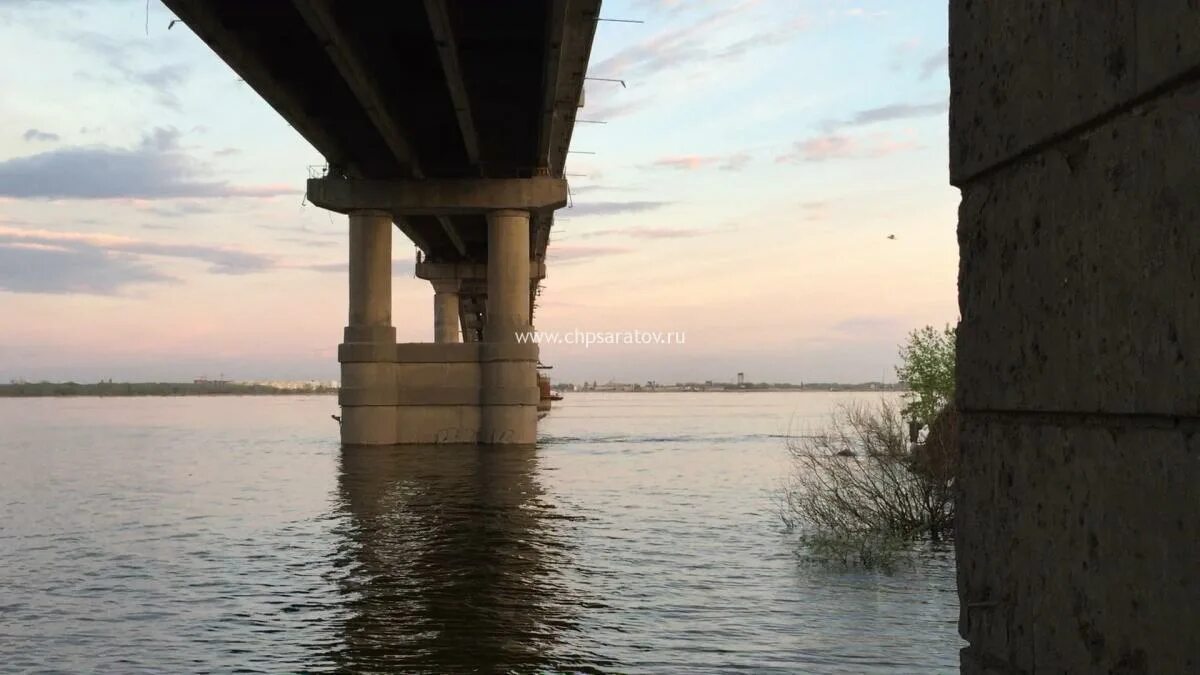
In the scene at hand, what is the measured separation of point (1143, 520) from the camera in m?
2.71

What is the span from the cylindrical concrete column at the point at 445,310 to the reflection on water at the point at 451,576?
140 feet

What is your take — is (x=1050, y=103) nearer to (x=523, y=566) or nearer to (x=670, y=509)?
(x=523, y=566)

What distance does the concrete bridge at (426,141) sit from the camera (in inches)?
1079

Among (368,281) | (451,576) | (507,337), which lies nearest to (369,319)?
(368,281)

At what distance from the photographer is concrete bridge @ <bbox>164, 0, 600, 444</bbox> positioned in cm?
2741

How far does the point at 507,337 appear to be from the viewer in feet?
136

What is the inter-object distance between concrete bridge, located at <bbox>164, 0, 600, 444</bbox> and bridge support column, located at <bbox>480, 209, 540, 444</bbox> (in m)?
0.05

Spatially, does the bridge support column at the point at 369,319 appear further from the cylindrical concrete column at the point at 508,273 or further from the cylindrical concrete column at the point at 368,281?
the cylindrical concrete column at the point at 508,273

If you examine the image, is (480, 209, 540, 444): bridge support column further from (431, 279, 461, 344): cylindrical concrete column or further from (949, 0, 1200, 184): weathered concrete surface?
(949, 0, 1200, 184): weathered concrete surface

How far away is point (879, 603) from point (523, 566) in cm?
493

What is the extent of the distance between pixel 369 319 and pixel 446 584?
1139 inches

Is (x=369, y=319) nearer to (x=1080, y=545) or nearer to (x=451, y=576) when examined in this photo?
(x=451, y=576)

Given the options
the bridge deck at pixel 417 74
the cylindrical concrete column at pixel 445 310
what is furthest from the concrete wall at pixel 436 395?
the cylindrical concrete column at pixel 445 310

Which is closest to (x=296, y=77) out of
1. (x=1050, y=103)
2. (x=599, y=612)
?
(x=599, y=612)
